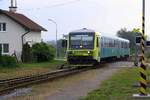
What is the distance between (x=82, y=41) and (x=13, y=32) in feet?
66.7

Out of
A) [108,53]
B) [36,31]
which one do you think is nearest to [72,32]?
[108,53]

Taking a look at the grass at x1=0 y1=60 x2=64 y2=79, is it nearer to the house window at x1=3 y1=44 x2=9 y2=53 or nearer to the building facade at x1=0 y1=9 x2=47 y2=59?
the building facade at x1=0 y1=9 x2=47 y2=59

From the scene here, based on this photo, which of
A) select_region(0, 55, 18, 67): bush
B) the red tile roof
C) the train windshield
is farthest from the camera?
the red tile roof

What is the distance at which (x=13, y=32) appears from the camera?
59.0 m

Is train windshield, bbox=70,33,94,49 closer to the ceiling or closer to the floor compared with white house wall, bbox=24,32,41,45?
closer to the floor

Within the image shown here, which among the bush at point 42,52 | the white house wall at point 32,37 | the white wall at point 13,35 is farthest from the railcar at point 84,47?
the white house wall at point 32,37

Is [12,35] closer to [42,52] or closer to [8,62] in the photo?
[42,52]

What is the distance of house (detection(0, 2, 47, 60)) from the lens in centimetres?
5803

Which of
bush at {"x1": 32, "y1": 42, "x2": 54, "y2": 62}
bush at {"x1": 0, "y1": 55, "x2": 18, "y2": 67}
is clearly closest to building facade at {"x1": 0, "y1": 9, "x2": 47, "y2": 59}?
bush at {"x1": 32, "y1": 42, "x2": 54, "y2": 62}

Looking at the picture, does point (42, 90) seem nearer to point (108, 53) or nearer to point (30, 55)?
point (108, 53)

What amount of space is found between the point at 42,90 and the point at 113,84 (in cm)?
395

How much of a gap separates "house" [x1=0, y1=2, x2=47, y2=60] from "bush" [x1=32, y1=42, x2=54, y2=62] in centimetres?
325

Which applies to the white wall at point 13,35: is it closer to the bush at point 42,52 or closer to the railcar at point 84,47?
the bush at point 42,52

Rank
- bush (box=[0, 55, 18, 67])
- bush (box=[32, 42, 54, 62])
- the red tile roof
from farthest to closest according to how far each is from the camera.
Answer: the red tile roof → bush (box=[32, 42, 54, 62]) → bush (box=[0, 55, 18, 67])
